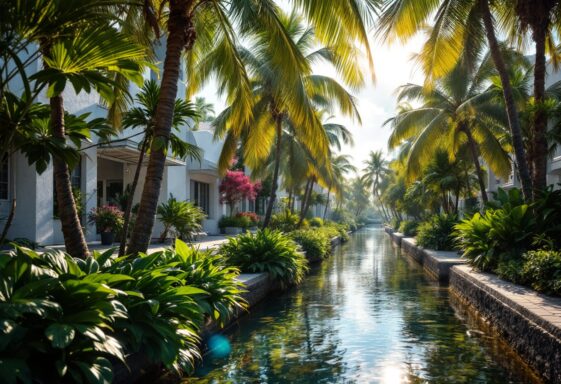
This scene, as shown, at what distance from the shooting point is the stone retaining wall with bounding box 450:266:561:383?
18.1ft

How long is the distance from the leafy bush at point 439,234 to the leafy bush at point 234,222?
31.9ft

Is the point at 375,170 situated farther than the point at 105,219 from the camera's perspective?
Yes

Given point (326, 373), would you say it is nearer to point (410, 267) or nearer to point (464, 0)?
point (464, 0)

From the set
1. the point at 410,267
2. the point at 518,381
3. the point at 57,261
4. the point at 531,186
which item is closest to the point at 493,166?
the point at 410,267

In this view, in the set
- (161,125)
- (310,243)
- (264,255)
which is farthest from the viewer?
(310,243)

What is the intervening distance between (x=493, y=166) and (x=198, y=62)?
10.7 meters

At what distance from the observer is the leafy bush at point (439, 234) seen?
19.0 m

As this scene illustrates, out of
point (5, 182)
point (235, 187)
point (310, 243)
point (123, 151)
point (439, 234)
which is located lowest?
point (310, 243)

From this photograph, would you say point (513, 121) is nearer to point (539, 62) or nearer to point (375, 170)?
point (539, 62)

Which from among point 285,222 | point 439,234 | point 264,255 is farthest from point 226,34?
point 285,222

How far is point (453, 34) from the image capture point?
13078 mm

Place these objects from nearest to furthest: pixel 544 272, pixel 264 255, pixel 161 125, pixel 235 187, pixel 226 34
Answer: pixel 161 125, pixel 544 272, pixel 226 34, pixel 264 255, pixel 235 187

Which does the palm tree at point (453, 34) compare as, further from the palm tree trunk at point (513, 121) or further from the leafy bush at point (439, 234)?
the leafy bush at point (439, 234)

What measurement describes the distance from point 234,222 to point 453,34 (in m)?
16.4
